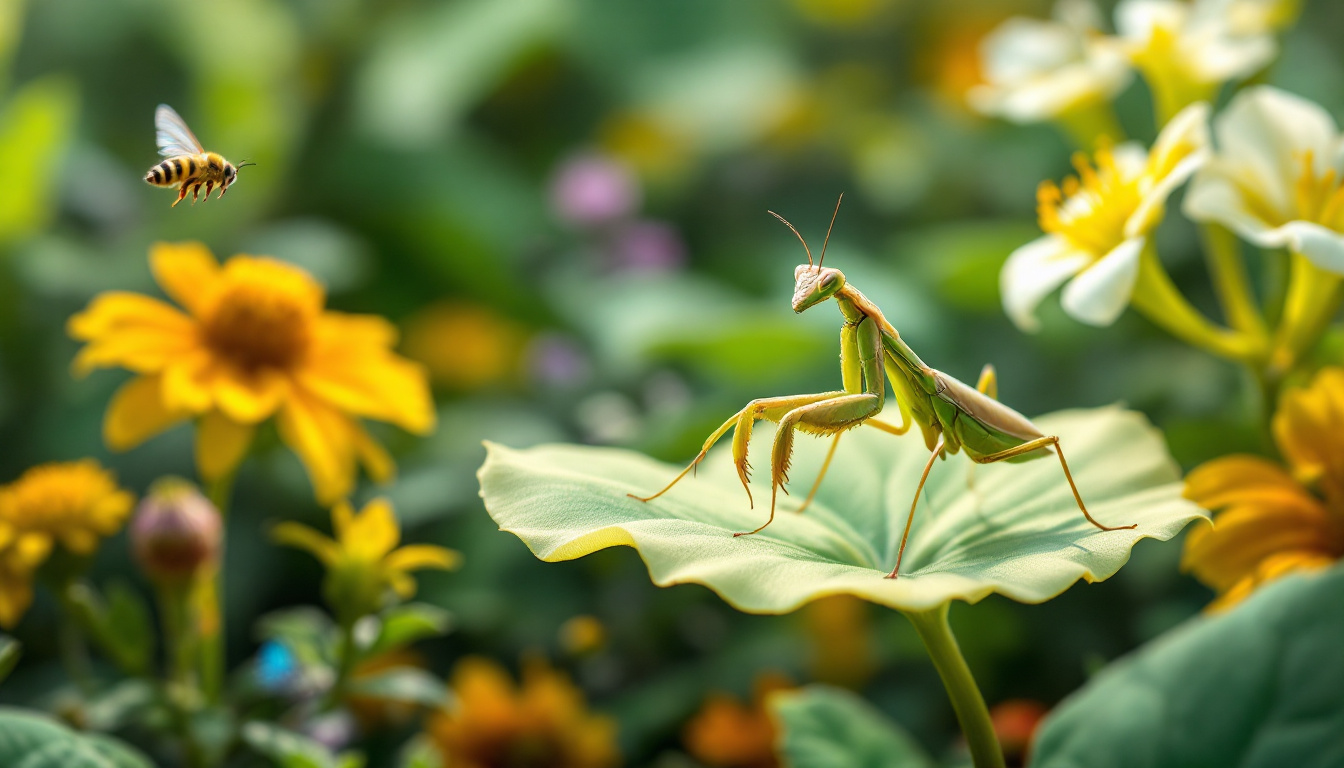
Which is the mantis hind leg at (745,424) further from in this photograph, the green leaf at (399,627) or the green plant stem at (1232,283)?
the green plant stem at (1232,283)

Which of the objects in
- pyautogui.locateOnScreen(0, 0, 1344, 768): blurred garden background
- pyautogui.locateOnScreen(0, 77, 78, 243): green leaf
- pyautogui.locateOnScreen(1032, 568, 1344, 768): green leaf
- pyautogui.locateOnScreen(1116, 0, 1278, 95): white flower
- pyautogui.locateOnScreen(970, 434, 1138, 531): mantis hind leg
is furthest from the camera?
pyautogui.locateOnScreen(0, 77, 78, 243): green leaf

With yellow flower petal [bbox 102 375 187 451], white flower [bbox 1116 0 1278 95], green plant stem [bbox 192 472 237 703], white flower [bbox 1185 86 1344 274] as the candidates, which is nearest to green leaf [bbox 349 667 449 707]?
green plant stem [bbox 192 472 237 703]

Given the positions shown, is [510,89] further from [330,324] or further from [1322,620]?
[1322,620]

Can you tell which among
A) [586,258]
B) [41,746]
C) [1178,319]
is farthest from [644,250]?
[41,746]

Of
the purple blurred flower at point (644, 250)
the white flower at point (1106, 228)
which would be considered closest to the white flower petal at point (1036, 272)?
the white flower at point (1106, 228)

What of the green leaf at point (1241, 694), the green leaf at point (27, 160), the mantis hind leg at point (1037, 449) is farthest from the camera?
the green leaf at point (27, 160)

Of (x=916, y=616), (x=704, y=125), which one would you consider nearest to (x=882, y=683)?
(x=916, y=616)

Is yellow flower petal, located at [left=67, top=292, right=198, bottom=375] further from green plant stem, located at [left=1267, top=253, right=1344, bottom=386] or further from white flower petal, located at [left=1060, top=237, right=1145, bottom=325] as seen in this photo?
green plant stem, located at [left=1267, top=253, right=1344, bottom=386]
